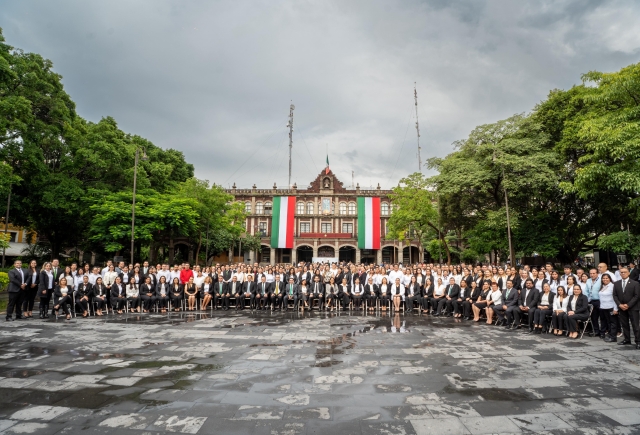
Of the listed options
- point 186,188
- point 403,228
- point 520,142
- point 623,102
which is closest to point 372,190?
point 403,228

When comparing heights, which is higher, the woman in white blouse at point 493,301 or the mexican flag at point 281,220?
the mexican flag at point 281,220

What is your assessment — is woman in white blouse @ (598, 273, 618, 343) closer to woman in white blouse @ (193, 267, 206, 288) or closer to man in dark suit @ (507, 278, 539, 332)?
man in dark suit @ (507, 278, 539, 332)

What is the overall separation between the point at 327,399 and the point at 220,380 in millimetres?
1616

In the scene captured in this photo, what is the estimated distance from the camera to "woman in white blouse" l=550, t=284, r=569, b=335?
29.9 feet

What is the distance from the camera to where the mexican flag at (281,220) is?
137ft

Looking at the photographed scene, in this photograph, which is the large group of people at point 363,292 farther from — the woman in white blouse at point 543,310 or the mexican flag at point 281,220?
the mexican flag at point 281,220

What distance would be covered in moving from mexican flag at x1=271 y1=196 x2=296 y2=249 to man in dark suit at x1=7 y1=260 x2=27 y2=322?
3090 cm

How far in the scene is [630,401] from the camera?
177 inches

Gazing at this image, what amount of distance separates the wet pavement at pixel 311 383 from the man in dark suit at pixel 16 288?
7.46 ft

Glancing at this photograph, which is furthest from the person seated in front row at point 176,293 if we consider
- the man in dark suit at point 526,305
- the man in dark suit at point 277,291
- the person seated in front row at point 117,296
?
the man in dark suit at point 526,305

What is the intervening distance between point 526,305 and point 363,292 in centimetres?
532

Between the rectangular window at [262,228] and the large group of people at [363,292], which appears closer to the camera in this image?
the large group of people at [363,292]

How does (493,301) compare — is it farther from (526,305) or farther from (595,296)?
(595,296)

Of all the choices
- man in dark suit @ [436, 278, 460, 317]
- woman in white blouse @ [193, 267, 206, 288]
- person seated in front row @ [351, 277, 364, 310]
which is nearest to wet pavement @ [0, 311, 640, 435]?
man in dark suit @ [436, 278, 460, 317]
